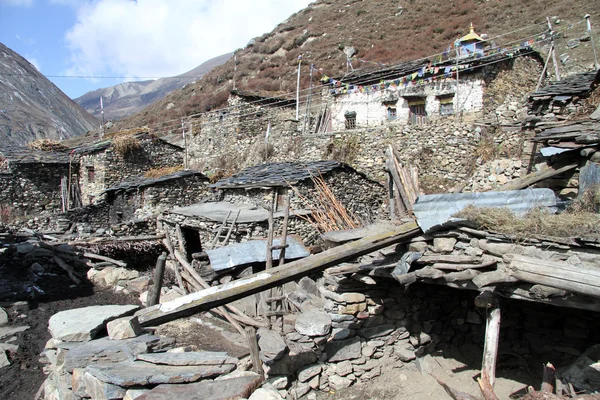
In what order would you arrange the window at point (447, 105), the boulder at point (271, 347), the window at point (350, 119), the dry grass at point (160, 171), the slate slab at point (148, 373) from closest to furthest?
1. the slate slab at point (148, 373)
2. the boulder at point (271, 347)
3. the window at point (447, 105)
4. the window at point (350, 119)
5. the dry grass at point (160, 171)

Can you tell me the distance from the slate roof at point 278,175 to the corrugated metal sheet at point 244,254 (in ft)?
11.0

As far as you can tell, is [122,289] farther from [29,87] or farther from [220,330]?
[29,87]

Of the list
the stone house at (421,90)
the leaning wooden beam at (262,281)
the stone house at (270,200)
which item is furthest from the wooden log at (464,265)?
the stone house at (421,90)

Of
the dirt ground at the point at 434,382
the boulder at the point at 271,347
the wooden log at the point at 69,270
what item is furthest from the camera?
the wooden log at the point at 69,270

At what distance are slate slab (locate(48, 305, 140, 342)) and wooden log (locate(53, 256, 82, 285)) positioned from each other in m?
8.50

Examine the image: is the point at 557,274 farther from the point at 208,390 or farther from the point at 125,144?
the point at 125,144

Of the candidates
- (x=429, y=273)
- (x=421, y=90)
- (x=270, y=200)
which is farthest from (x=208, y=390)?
(x=421, y=90)

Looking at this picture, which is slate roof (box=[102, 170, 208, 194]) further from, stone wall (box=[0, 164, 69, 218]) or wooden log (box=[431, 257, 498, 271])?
wooden log (box=[431, 257, 498, 271])

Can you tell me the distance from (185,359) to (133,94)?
114299 millimetres

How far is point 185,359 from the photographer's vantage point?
4938 mm

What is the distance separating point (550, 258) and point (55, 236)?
20455 mm

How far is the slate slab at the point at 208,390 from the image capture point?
13.7 feet

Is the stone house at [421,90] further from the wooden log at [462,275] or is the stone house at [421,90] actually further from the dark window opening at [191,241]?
the wooden log at [462,275]

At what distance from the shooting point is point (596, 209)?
5.67m
